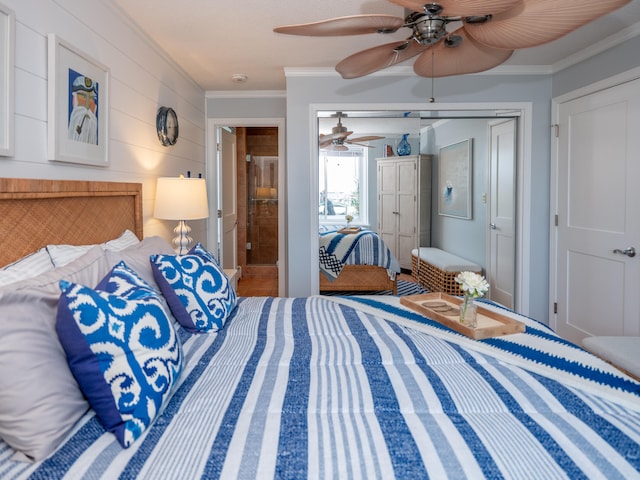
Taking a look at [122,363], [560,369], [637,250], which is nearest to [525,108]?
[637,250]

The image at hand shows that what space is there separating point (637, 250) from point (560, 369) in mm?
2021

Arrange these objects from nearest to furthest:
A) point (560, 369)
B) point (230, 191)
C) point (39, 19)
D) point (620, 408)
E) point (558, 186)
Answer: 1. point (620, 408)
2. point (560, 369)
3. point (39, 19)
4. point (558, 186)
5. point (230, 191)

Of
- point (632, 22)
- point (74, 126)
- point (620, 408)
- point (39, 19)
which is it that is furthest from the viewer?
point (632, 22)

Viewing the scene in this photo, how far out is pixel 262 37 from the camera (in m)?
3.12

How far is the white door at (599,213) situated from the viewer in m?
3.01

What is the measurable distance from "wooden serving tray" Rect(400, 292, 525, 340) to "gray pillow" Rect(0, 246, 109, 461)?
1421mm

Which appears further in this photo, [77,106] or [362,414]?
[77,106]

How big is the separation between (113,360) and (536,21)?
1.77 metres

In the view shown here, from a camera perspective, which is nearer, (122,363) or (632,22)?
(122,363)

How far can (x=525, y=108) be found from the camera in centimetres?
391

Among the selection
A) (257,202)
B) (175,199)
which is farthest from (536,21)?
(257,202)

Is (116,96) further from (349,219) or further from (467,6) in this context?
(349,219)

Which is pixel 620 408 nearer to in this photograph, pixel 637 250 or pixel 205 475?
pixel 205 475

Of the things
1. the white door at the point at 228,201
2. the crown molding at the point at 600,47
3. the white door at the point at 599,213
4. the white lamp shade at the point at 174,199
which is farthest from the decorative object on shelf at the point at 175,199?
the crown molding at the point at 600,47
